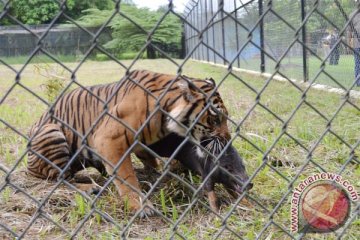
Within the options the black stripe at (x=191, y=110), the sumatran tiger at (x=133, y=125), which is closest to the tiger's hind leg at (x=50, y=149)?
the sumatran tiger at (x=133, y=125)

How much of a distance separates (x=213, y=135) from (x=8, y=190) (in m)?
1.34

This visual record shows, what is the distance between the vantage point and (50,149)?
3.26 meters

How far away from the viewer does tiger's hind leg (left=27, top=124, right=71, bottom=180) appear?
128 inches

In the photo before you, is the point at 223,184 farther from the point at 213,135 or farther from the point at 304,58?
the point at 304,58

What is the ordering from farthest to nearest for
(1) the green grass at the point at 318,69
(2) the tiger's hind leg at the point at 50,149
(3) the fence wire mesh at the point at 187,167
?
(1) the green grass at the point at 318,69, (2) the tiger's hind leg at the point at 50,149, (3) the fence wire mesh at the point at 187,167

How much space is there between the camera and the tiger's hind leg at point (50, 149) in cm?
326

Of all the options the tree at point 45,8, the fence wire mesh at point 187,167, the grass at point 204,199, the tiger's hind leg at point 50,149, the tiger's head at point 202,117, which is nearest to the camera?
the fence wire mesh at point 187,167

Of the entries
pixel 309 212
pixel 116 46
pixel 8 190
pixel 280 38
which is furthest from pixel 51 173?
pixel 116 46

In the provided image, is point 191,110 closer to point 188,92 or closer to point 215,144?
point 188,92

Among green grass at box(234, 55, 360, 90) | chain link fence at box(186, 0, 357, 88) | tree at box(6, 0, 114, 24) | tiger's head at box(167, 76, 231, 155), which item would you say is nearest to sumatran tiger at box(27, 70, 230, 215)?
tiger's head at box(167, 76, 231, 155)

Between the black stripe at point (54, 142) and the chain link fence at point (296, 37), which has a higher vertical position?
the chain link fence at point (296, 37)

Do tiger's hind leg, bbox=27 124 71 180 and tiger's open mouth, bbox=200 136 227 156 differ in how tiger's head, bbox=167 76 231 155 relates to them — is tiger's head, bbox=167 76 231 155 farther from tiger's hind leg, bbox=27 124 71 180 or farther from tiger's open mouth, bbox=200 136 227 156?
tiger's hind leg, bbox=27 124 71 180

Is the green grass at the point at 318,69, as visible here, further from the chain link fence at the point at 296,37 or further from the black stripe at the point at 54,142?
the black stripe at the point at 54,142

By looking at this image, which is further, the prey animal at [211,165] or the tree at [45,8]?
the tree at [45,8]
